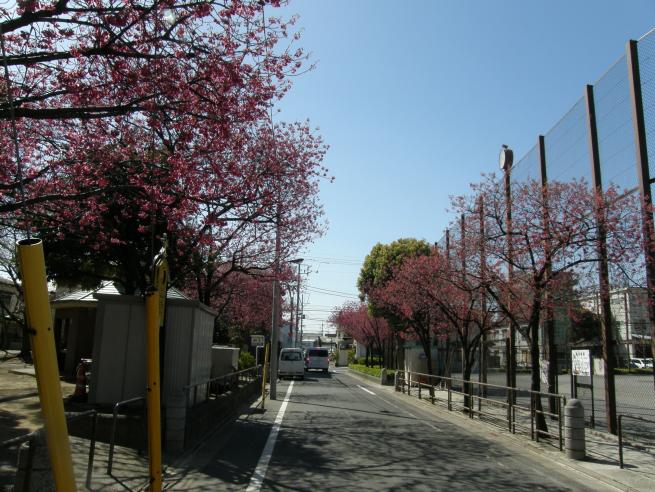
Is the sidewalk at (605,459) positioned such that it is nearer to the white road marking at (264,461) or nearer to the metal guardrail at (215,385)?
the white road marking at (264,461)

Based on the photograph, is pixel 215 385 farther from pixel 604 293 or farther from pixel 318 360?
pixel 318 360

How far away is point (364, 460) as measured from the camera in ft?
33.1

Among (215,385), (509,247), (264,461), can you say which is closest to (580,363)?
(509,247)

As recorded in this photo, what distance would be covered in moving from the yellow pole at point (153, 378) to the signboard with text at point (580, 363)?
38.9ft

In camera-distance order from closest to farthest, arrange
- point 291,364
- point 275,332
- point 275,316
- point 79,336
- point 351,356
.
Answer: point 79,336, point 275,332, point 275,316, point 291,364, point 351,356

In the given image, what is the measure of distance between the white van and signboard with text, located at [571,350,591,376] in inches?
1033

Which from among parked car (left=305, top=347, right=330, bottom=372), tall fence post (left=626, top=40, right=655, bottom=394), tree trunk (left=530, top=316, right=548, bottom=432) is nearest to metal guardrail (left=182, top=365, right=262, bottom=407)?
tree trunk (left=530, top=316, right=548, bottom=432)

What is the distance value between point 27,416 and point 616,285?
42.1 feet

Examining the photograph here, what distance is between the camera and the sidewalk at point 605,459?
9047 millimetres

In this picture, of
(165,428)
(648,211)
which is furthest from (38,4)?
(648,211)

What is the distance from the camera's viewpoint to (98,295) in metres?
11.5

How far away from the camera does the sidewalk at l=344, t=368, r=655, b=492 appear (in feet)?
29.7

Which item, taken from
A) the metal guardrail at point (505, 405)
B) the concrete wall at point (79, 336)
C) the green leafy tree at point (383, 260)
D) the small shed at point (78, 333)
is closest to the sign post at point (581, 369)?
the metal guardrail at point (505, 405)

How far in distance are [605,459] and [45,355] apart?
11.0 m
